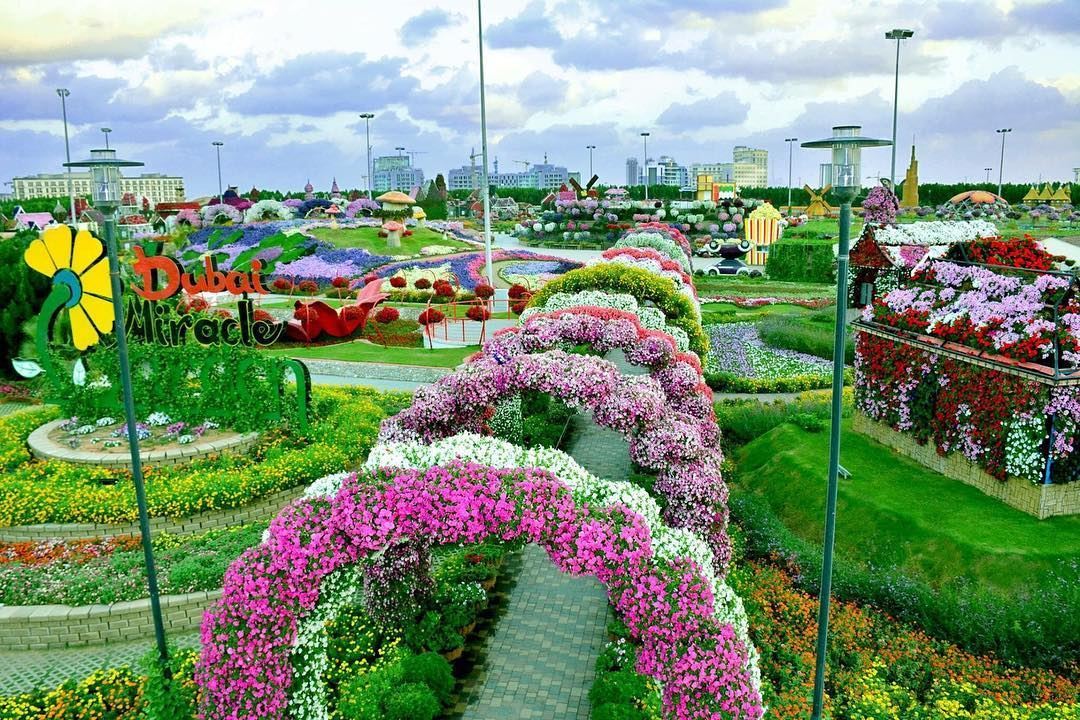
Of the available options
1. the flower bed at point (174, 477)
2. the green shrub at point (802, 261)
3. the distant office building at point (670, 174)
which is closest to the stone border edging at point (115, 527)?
the flower bed at point (174, 477)

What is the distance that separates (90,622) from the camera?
1053 centimetres

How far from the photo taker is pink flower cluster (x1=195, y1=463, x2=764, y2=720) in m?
7.13

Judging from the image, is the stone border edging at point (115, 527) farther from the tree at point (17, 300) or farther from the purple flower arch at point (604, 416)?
the tree at point (17, 300)

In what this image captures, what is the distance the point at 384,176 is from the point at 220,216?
136938 millimetres

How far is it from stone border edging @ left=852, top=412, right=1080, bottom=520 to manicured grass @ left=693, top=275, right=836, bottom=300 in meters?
24.8

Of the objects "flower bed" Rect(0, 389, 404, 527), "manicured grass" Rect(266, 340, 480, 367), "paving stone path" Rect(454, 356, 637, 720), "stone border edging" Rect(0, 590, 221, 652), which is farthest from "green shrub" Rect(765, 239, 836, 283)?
"stone border edging" Rect(0, 590, 221, 652)

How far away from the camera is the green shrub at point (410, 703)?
834 cm

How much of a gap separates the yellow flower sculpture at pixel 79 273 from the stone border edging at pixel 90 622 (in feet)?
20.8

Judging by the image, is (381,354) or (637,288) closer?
(637,288)

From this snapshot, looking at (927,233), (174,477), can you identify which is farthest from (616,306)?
(927,233)

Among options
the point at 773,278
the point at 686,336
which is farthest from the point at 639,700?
the point at 773,278

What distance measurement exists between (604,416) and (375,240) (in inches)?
1545

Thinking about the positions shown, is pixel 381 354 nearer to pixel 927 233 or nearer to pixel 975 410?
pixel 975 410

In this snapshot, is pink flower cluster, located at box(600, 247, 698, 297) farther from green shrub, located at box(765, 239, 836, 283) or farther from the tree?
green shrub, located at box(765, 239, 836, 283)
